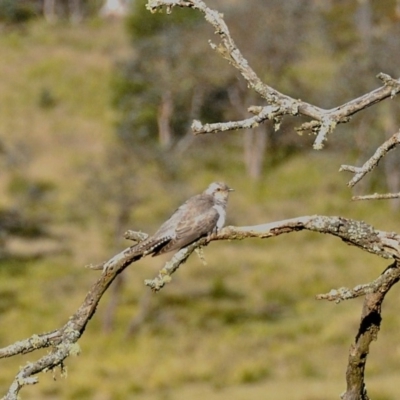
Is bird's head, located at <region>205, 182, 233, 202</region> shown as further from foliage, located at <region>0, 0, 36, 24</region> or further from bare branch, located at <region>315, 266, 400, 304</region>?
foliage, located at <region>0, 0, 36, 24</region>

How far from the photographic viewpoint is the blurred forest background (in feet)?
74.1

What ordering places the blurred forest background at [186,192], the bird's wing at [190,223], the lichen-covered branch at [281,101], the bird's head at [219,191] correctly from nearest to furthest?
the lichen-covered branch at [281,101], the bird's wing at [190,223], the bird's head at [219,191], the blurred forest background at [186,192]

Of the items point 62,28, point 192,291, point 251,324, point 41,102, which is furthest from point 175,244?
point 62,28

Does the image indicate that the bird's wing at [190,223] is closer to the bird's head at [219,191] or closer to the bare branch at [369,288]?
the bird's head at [219,191]

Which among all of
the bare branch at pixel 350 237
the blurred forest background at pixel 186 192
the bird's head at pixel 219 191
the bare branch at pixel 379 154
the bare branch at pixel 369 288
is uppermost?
Answer: the blurred forest background at pixel 186 192

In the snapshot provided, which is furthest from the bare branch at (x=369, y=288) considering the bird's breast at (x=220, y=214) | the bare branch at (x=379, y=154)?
the bird's breast at (x=220, y=214)

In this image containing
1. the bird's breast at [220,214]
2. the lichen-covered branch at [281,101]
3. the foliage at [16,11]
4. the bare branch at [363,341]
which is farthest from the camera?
the foliage at [16,11]

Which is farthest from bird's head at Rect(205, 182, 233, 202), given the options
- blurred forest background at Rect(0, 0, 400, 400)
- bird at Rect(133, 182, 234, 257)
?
blurred forest background at Rect(0, 0, 400, 400)

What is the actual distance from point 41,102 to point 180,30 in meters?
9.33

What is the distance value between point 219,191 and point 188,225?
1.96m

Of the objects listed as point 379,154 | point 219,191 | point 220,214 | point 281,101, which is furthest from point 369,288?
point 219,191

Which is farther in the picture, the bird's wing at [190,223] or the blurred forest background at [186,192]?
the blurred forest background at [186,192]

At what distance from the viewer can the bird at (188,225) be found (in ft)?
16.6

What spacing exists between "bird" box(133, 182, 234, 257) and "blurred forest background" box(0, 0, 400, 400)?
273 inches
